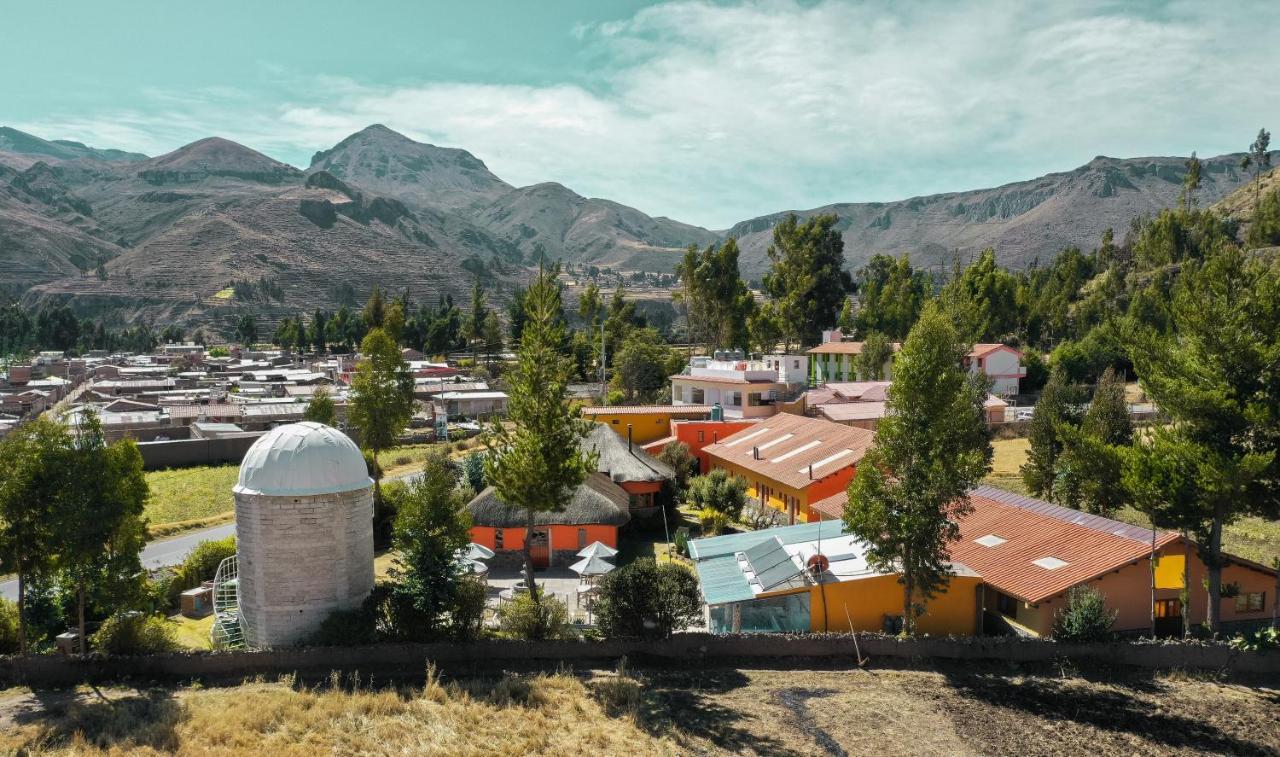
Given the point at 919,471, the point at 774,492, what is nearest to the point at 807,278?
the point at 774,492

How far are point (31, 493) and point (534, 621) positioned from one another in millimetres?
11645

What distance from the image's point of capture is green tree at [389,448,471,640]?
19.5m

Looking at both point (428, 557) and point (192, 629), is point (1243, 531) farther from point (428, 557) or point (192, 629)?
point (192, 629)

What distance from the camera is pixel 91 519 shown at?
727 inches

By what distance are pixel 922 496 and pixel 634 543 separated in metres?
14.7

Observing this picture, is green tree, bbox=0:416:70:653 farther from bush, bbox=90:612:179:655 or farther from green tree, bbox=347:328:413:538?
green tree, bbox=347:328:413:538

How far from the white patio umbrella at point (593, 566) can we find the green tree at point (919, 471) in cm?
787

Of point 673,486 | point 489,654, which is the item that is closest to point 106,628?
point 489,654

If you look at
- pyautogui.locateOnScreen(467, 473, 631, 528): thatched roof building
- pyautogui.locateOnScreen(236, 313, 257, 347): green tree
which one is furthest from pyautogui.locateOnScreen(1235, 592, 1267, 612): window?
pyautogui.locateOnScreen(236, 313, 257, 347): green tree

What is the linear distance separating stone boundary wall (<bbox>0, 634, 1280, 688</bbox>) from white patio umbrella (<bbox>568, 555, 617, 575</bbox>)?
4.99 meters

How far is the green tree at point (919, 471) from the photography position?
19703 millimetres

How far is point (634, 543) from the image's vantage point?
106ft

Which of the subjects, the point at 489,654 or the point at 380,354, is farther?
the point at 380,354

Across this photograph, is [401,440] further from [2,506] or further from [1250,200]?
[1250,200]
